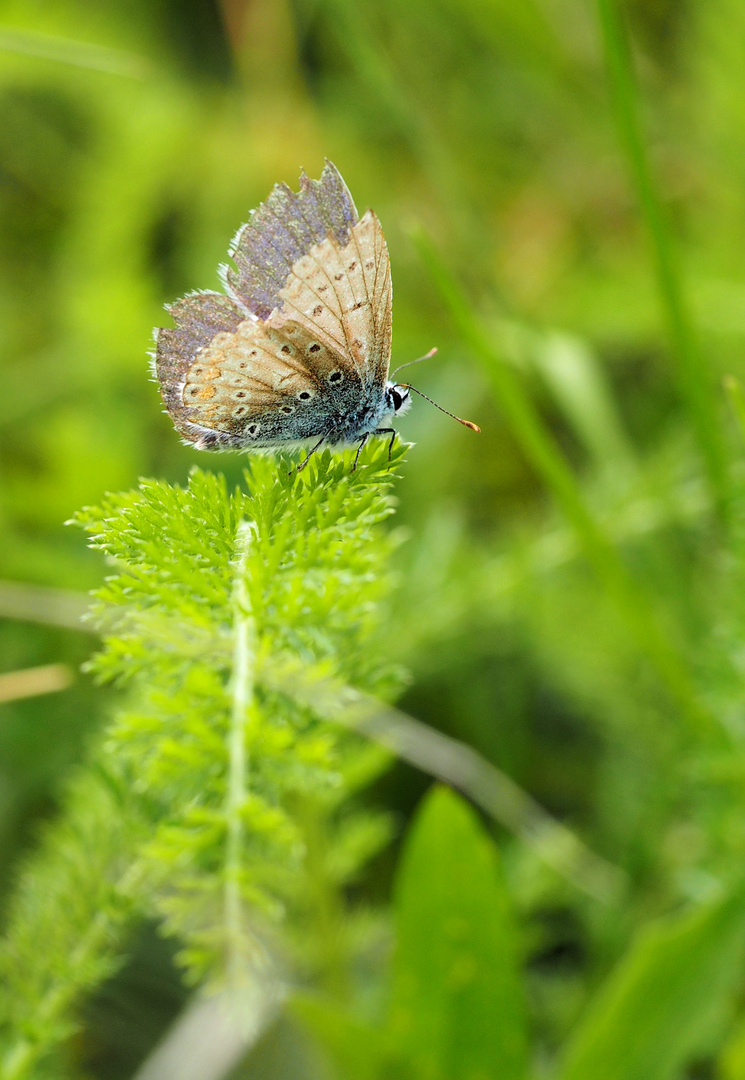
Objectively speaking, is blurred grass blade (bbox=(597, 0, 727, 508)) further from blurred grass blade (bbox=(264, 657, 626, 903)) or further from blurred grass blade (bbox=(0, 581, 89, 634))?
blurred grass blade (bbox=(0, 581, 89, 634))

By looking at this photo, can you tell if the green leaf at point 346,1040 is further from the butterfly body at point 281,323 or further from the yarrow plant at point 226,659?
the butterfly body at point 281,323

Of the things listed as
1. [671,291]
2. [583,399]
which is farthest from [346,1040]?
[583,399]

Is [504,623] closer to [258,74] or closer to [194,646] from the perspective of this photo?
[194,646]

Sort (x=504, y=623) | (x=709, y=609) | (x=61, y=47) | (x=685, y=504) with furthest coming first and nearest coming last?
(x=504, y=623) < (x=709, y=609) < (x=685, y=504) < (x=61, y=47)

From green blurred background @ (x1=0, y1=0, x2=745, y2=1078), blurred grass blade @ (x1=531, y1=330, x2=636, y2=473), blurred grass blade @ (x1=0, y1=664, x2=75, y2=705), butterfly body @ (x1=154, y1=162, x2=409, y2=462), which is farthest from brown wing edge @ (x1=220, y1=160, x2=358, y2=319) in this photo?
blurred grass blade @ (x1=531, y1=330, x2=636, y2=473)

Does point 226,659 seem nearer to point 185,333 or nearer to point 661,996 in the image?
point 185,333

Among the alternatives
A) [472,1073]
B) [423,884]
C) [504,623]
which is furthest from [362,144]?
[472,1073]

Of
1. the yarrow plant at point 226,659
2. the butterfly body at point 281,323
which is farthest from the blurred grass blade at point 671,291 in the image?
the yarrow plant at point 226,659
